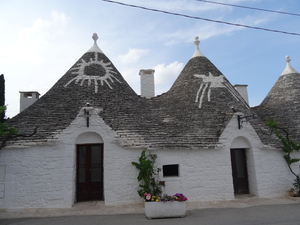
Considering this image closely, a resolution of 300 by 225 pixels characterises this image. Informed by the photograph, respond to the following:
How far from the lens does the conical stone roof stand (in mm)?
10117

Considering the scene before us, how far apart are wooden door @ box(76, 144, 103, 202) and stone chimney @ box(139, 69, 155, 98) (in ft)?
14.8

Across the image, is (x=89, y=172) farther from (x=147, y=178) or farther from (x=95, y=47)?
(x=95, y=47)

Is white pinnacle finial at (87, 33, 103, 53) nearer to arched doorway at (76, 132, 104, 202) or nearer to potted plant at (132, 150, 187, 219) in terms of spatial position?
arched doorway at (76, 132, 104, 202)

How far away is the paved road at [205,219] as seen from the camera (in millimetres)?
5727

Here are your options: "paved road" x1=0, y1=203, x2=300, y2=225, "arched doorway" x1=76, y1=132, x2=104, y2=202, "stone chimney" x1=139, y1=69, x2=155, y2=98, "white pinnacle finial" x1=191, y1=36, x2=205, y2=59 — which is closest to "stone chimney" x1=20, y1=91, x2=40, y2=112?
"arched doorway" x1=76, y1=132, x2=104, y2=202

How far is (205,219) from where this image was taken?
19.6ft

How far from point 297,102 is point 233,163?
492 centimetres

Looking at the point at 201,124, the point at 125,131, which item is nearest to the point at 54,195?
the point at 125,131

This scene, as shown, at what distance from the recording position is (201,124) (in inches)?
357

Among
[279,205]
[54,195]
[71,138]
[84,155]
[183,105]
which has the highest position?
[183,105]

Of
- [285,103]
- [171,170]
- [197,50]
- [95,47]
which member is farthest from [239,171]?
[95,47]

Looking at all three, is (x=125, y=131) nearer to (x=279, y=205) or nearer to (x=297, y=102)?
(x=279, y=205)

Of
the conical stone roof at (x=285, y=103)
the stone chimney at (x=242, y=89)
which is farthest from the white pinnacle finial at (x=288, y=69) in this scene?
the stone chimney at (x=242, y=89)

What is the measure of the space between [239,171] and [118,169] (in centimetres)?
495
